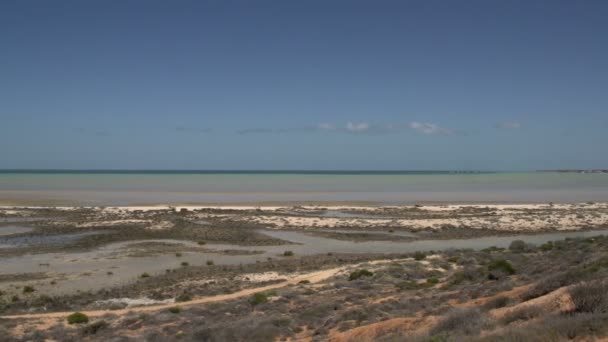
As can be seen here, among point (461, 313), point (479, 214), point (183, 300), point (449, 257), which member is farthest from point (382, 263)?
point (479, 214)

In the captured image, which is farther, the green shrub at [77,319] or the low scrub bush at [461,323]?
the green shrub at [77,319]

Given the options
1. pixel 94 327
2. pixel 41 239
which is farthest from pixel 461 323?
pixel 41 239

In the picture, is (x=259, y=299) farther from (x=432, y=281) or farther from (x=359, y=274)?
(x=432, y=281)

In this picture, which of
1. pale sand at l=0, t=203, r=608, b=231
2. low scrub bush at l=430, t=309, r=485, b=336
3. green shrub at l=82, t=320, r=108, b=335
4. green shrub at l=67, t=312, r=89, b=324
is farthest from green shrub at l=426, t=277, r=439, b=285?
pale sand at l=0, t=203, r=608, b=231

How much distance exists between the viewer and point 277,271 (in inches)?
1016

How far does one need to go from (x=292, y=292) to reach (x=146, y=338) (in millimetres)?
6576

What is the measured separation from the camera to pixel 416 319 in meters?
Answer: 13.6

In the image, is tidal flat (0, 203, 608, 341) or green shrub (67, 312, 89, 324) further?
green shrub (67, 312, 89, 324)

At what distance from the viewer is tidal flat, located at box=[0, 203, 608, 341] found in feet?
48.9

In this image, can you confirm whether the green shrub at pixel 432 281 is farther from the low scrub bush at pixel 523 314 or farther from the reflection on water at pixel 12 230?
the reflection on water at pixel 12 230

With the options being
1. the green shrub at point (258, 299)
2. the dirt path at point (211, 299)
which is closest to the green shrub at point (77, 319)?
the dirt path at point (211, 299)

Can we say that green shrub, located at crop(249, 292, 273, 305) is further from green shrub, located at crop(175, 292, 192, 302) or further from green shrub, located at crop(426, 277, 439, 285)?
green shrub, located at crop(426, 277, 439, 285)

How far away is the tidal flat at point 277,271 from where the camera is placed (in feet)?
48.9

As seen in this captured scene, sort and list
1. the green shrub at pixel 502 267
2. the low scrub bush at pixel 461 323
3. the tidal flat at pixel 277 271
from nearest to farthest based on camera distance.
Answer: the low scrub bush at pixel 461 323
the tidal flat at pixel 277 271
the green shrub at pixel 502 267
